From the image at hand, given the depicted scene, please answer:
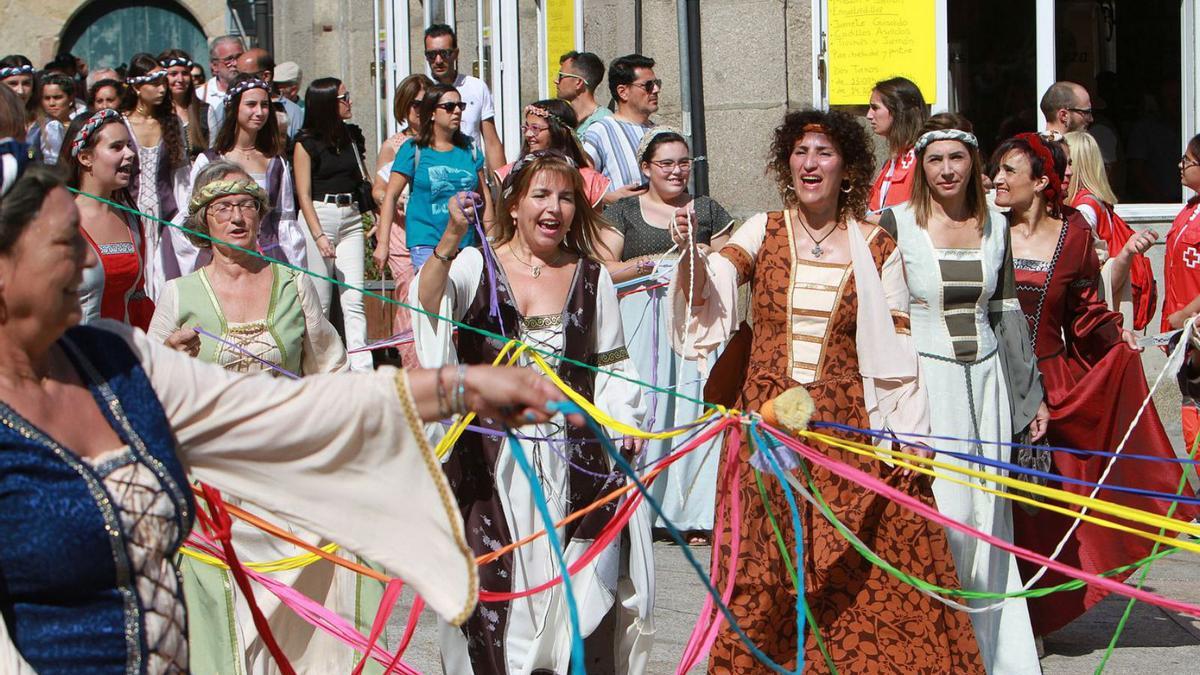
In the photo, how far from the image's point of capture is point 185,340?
5.46 meters

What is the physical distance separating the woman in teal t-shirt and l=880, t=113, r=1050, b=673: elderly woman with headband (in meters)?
3.54

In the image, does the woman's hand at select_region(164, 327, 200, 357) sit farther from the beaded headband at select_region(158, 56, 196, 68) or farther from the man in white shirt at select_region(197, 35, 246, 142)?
the man in white shirt at select_region(197, 35, 246, 142)

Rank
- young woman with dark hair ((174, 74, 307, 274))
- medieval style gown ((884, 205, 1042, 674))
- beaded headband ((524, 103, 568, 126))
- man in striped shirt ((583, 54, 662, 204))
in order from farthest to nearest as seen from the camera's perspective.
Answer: man in striped shirt ((583, 54, 662, 204)) < young woman with dark hair ((174, 74, 307, 274)) < beaded headband ((524, 103, 568, 126)) < medieval style gown ((884, 205, 1042, 674))

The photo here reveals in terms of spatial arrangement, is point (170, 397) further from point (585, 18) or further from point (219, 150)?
point (585, 18)

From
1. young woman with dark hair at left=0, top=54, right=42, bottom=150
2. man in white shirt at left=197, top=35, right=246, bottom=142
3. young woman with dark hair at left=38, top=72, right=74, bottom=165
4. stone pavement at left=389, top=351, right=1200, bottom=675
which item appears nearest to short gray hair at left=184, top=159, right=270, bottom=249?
stone pavement at left=389, top=351, right=1200, bottom=675

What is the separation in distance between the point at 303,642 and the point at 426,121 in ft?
13.5

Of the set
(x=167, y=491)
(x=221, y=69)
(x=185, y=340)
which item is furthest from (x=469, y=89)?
(x=167, y=491)

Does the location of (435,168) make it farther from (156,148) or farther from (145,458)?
(145,458)

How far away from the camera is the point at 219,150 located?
8945mm

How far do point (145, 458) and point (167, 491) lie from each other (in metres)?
0.07

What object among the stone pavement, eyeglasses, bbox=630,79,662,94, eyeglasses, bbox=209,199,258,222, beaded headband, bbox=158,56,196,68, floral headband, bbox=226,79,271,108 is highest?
beaded headband, bbox=158,56,196,68

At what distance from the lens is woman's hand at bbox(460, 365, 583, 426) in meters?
2.98

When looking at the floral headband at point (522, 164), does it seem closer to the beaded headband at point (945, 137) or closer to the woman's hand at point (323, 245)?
the beaded headband at point (945, 137)

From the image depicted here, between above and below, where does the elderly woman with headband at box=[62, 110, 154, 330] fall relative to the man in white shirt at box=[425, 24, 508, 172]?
below
